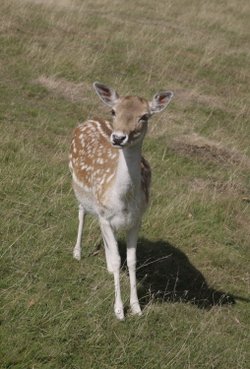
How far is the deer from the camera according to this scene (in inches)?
211

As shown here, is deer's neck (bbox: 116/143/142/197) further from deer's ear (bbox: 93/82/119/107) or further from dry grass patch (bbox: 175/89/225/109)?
dry grass patch (bbox: 175/89/225/109)

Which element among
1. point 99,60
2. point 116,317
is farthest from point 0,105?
point 116,317

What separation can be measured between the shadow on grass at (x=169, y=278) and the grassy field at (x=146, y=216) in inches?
0.7

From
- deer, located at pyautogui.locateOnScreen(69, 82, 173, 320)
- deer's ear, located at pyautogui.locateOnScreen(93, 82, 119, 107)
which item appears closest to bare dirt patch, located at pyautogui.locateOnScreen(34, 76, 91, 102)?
deer, located at pyautogui.locateOnScreen(69, 82, 173, 320)

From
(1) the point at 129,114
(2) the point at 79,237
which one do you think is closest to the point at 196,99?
(2) the point at 79,237

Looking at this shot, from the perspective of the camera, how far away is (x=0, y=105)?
11141mm

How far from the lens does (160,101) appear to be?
5801 mm

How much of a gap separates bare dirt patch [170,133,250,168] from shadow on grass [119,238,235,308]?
359 centimetres

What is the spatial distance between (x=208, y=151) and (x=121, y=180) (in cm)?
571

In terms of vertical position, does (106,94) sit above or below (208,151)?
above

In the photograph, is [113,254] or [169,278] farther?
[169,278]

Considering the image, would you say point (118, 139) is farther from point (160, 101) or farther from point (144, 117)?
point (160, 101)

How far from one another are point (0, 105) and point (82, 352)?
285 inches

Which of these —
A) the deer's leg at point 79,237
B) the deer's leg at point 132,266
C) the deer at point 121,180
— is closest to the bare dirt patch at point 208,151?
the deer's leg at point 79,237
